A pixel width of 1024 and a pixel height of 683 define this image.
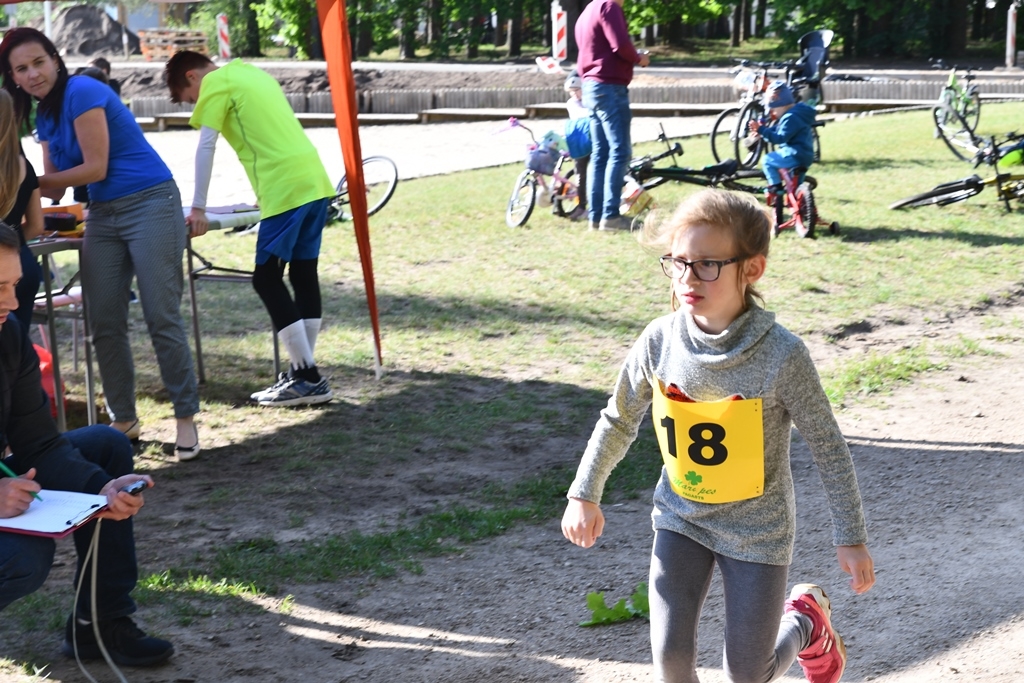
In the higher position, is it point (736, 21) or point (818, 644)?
point (736, 21)

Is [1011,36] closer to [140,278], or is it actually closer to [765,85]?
[765,85]

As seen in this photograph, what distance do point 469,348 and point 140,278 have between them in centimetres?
245

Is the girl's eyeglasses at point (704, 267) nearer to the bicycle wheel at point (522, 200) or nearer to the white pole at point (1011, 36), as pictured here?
the bicycle wheel at point (522, 200)

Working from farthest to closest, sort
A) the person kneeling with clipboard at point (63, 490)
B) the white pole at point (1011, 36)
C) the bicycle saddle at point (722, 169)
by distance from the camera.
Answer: the white pole at point (1011, 36) < the bicycle saddle at point (722, 169) < the person kneeling with clipboard at point (63, 490)

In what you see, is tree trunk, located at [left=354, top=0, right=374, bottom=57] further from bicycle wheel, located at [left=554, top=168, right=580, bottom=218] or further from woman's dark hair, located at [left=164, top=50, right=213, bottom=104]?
woman's dark hair, located at [left=164, top=50, right=213, bottom=104]

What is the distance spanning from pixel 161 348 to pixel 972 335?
4.69 m

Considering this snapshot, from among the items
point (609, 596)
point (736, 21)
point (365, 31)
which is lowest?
point (609, 596)

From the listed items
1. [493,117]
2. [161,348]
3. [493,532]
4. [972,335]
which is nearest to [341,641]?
[493,532]

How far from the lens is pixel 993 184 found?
10820mm

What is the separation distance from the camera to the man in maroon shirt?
32.4 feet

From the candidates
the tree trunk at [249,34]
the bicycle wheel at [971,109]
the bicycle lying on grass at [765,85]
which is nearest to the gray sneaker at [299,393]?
the bicycle lying on grass at [765,85]

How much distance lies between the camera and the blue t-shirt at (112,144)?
16.8ft

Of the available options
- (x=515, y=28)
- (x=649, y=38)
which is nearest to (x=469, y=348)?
(x=515, y=28)

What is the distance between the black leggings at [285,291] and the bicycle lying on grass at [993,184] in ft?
20.9
